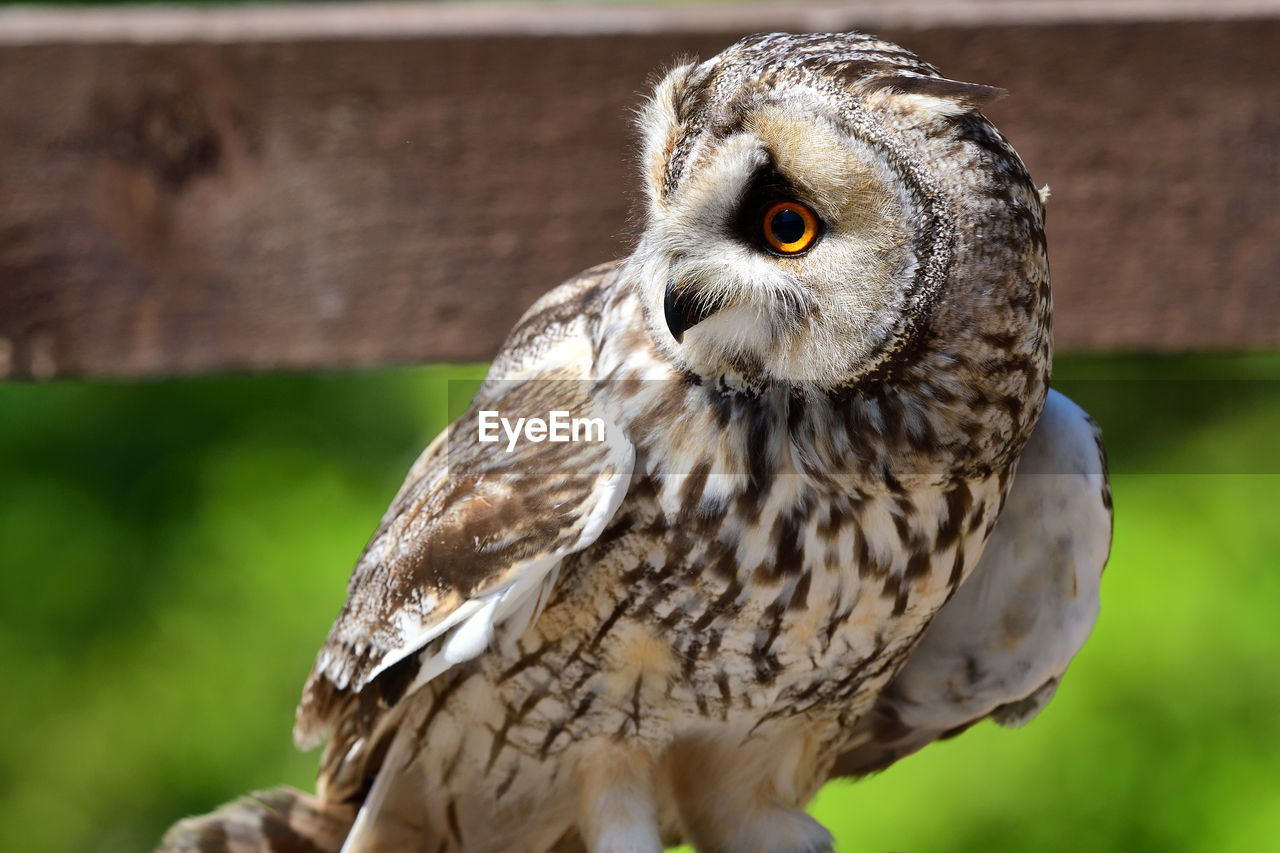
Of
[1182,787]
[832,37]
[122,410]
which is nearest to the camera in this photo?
[832,37]

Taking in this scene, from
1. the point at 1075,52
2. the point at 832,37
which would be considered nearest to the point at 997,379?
the point at 832,37

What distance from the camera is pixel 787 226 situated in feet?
2.85

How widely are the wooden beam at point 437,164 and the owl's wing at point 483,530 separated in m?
0.16

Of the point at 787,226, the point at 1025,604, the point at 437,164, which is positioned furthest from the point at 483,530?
the point at 1025,604

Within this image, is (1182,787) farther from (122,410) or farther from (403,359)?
(122,410)

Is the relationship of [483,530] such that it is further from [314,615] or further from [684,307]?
[314,615]

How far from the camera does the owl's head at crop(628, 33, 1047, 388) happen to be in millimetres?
816

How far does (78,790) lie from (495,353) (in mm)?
1665

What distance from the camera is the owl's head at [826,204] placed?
0.82 m

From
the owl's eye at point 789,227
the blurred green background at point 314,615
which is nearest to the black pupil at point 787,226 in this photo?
the owl's eye at point 789,227

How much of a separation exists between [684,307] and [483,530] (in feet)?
0.84

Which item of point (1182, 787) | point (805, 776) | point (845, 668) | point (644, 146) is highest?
point (644, 146)

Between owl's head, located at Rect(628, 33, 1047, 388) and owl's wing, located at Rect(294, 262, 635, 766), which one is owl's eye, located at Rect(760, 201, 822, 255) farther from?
owl's wing, located at Rect(294, 262, 635, 766)

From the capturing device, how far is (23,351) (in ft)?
4.23
